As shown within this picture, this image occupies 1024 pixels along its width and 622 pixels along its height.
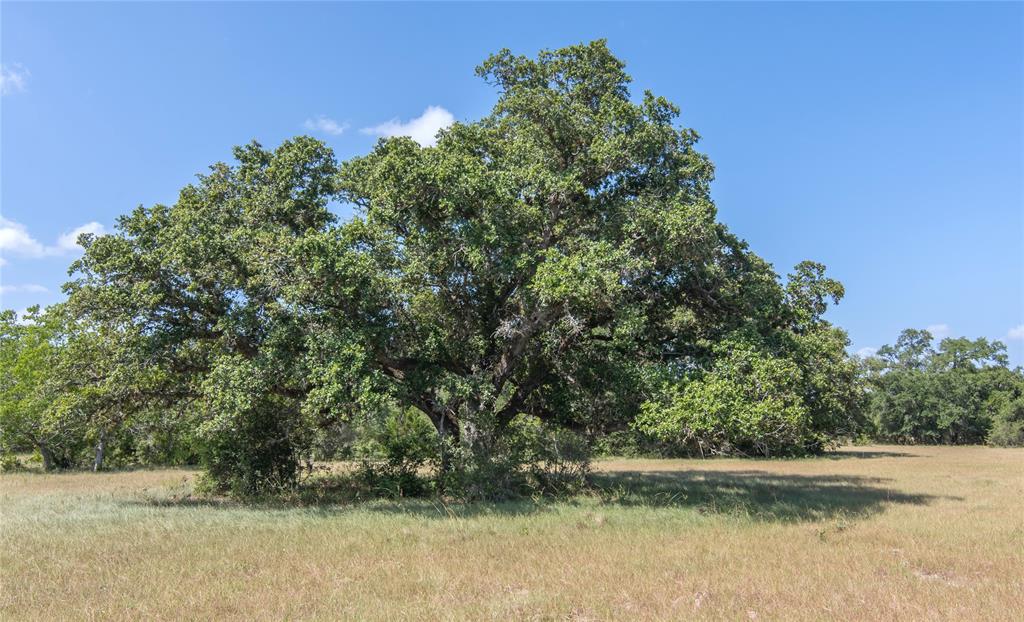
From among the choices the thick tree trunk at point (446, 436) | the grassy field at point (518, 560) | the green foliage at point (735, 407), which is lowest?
the grassy field at point (518, 560)

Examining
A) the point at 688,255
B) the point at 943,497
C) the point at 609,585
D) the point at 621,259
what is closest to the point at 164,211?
→ the point at 621,259

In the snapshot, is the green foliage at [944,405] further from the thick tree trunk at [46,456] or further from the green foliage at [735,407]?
the thick tree trunk at [46,456]

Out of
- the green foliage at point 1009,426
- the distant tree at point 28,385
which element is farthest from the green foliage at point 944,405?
the distant tree at point 28,385

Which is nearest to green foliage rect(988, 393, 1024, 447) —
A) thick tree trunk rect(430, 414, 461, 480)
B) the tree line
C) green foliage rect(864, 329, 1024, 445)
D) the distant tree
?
green foliage rect(864, 329, 1024, 445)

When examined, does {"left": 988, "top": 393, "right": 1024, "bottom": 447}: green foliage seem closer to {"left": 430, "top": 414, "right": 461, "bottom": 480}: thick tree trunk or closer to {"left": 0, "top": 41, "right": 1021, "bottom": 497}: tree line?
{"left": 0, "top": 41, "right": 1021, "bottom": 497}: tree line

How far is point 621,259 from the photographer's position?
15.1m

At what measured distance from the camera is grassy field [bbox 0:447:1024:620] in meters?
7.52

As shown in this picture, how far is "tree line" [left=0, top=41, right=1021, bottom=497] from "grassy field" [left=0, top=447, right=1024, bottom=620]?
2.36m

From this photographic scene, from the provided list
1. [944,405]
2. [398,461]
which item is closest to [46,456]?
[398,461]

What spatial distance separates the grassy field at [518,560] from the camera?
752cm

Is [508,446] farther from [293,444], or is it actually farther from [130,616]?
[130,616]

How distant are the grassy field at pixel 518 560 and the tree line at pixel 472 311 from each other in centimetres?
236

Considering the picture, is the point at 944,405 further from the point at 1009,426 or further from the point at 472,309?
the point at 472,309

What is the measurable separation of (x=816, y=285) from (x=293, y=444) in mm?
17719
